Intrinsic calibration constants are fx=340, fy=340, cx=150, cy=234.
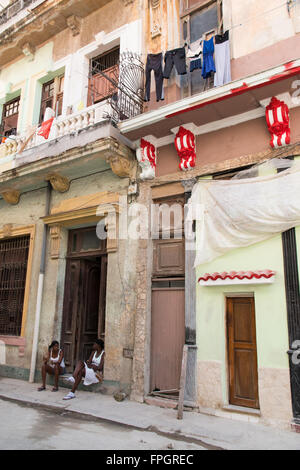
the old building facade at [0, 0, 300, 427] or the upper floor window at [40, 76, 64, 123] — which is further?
the upper floor window at [40, 76, 64, 123]

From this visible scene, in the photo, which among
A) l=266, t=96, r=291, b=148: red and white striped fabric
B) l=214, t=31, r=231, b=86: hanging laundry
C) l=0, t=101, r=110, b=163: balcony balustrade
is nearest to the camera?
l=266, t=96, r=291, b=148: red and white striped fabric

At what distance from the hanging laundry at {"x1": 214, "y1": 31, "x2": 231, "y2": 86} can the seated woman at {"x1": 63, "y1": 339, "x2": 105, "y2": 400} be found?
5.74 metres

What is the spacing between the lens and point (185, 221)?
643cm

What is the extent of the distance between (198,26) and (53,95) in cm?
444

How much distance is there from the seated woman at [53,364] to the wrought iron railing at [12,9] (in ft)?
32.9

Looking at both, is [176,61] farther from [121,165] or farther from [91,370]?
[91,370]

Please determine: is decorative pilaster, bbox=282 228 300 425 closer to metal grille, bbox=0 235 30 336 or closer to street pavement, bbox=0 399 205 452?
street pavement, bbox=0 399 205 452

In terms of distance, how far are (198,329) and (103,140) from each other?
13.5 feet

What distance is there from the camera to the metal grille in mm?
8828

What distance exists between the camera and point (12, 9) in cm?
1086

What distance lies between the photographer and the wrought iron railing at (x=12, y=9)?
10453 millimetres

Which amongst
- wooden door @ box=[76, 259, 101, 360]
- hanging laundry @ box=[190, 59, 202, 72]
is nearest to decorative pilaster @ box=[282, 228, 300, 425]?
hanging laundry @ box=[190, 59, 202, 72]

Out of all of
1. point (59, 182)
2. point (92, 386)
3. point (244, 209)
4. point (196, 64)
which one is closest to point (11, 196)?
point (59, 182)
